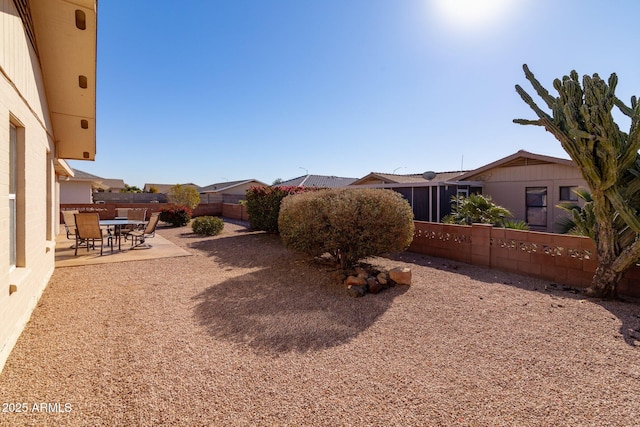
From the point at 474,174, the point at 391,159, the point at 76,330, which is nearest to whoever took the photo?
the point at 76,330

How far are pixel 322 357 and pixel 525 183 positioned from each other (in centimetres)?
1319

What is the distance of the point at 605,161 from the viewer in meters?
5.42

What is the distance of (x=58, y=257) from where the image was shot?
8.79 meters

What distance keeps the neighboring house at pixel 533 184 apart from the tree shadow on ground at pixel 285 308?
32.1 feet

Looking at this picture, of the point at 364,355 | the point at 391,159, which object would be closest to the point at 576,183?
the point at 364,355

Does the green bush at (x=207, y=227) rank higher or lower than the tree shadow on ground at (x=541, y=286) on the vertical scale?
higher

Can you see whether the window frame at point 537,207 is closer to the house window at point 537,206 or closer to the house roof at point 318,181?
the house window at point 537,206

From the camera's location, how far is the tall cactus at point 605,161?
534cm

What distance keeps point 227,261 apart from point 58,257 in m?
4.62

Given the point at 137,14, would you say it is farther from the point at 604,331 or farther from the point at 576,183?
the point at 576,183

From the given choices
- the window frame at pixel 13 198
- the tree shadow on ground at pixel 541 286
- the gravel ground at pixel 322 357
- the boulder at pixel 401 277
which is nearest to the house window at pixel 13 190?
the window frame at pixel 13 198

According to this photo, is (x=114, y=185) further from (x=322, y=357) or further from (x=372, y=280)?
(x=322, y=357)

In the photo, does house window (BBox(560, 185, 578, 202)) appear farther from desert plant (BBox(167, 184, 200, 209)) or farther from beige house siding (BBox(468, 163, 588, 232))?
desert plant (BBox(167, 184, 200, 209))

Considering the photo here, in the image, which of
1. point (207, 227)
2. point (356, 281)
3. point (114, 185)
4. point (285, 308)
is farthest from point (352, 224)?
point (114, 185)
